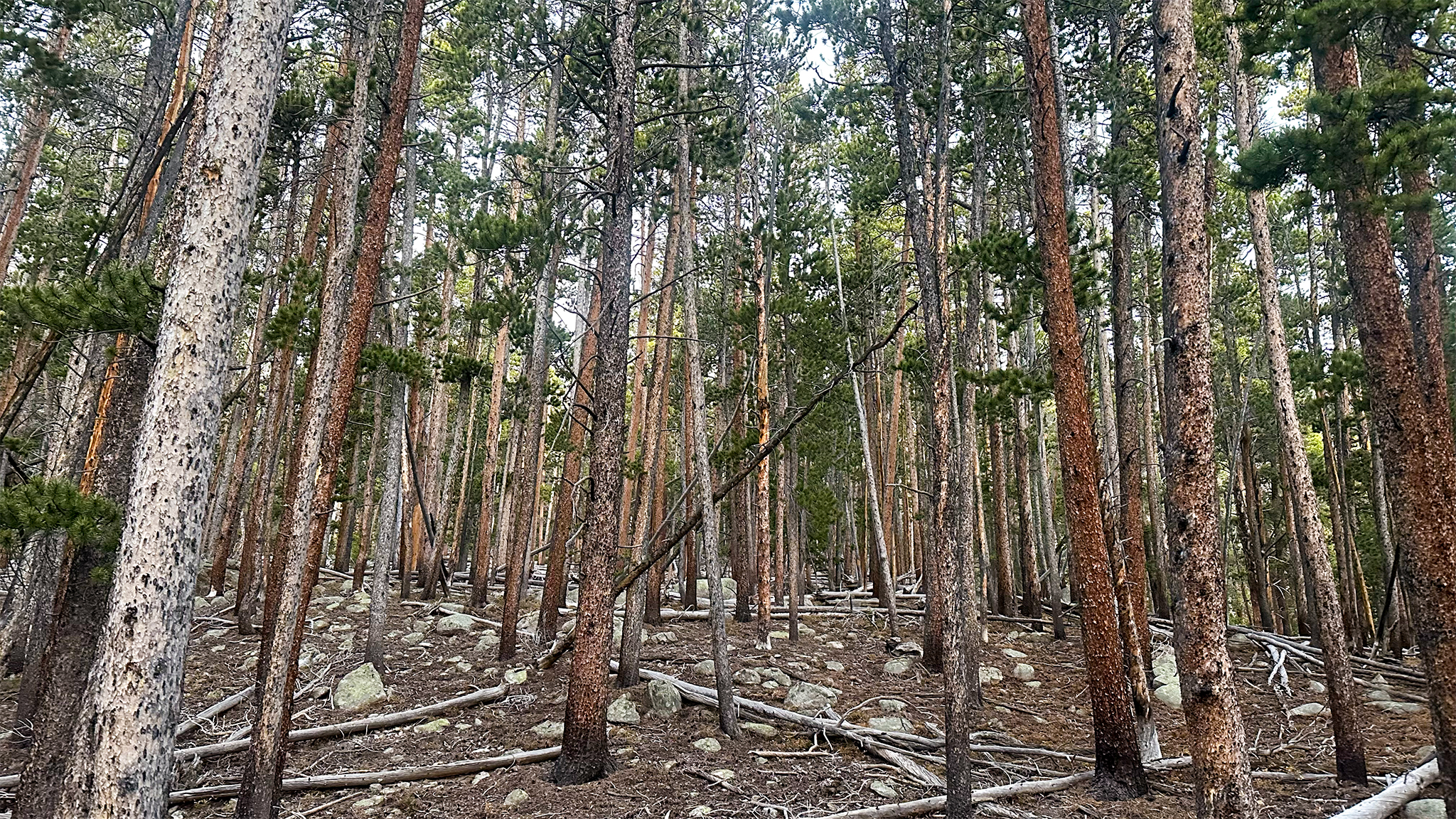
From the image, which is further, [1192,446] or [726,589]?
[726,589]

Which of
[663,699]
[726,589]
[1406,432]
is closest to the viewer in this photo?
[1406,432]

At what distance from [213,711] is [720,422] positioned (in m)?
11.1

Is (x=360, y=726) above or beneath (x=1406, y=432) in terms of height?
beneath

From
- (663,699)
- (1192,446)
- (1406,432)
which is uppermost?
(1406,432)

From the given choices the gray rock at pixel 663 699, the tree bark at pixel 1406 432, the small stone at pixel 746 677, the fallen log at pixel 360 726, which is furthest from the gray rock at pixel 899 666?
the tree bark at pixel 1406 432

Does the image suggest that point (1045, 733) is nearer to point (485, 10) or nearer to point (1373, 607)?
point (485, 10)

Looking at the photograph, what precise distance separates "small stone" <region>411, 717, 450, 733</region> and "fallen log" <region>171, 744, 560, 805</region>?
1.01 meters

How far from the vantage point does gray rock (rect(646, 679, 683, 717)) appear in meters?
8.33

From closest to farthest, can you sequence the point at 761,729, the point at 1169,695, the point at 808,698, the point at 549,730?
the point at 549,730 < the point at 761,729 < the point at 808,698 < the point at 1169,695

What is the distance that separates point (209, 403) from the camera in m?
3.98

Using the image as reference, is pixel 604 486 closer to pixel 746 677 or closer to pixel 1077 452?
pixel 1077 452

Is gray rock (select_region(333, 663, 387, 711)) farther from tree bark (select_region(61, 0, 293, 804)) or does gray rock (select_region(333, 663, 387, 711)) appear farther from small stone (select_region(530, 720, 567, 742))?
tree bark (select_region(61, 0, 293, 804))

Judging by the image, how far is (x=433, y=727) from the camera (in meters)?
8.00

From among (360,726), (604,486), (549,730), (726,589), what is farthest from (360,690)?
(726,589)
